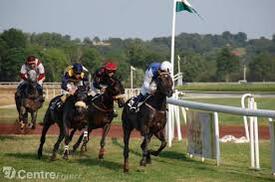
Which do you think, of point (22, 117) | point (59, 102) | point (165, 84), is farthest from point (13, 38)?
point (165, 84)

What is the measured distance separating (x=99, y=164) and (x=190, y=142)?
252 cm

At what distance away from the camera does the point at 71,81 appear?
1247 cm

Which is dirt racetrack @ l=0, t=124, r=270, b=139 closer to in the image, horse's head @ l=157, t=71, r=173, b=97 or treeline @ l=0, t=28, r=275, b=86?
horse's head @ l=157, t=71, r=173, b=97

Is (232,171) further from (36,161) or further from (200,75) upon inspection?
(200,75)

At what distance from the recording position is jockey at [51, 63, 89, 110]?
485 inches

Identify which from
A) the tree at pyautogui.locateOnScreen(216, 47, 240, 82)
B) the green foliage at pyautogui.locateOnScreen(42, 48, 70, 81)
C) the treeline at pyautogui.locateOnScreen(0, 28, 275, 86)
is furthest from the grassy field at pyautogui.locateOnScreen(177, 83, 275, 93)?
the tree at pyautogui.locateOnScreen(216, 47, 240, 82)

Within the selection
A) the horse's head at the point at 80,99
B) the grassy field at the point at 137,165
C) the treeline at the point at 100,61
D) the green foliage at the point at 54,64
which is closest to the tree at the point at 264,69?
the treeline at the point at 100,61

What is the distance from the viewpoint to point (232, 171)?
433 inches

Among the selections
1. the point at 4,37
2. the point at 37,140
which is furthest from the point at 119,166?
the point at 4,37

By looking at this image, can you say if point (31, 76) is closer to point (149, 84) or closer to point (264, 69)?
point (149, 84)

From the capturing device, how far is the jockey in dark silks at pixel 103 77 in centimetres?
1209

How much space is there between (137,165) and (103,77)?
2028 millimetres

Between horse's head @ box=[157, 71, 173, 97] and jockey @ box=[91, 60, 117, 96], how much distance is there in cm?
159

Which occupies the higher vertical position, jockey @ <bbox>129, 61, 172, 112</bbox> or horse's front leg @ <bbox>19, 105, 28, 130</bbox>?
jockey @ <bbox>129, 61, 172, 112</bbox>
